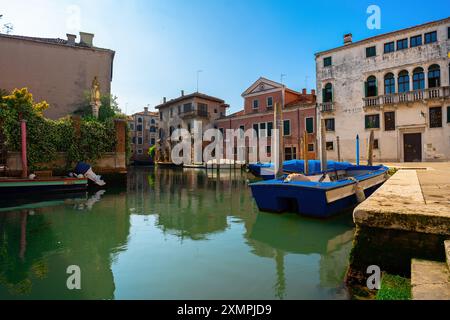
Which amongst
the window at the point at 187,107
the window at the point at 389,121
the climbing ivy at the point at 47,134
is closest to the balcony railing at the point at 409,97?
the window at the point at 389,121

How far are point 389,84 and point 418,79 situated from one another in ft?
6.17

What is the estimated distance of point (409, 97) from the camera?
20062 millimetres

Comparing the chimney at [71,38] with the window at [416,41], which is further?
the window at [416,41]

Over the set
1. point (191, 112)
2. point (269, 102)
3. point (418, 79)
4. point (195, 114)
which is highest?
point (191, 112)

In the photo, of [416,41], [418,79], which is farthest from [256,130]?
[416,41]

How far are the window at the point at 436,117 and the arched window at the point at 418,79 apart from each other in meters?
1.88

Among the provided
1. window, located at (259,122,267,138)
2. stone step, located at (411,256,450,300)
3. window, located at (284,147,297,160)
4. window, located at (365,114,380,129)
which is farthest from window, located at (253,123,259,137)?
stone step, located at (411,256,450,300)

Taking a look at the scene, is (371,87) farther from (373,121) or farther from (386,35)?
(386,35)

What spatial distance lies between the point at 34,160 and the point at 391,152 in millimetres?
23158

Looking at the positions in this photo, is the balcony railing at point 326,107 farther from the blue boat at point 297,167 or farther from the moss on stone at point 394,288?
the moss on stone at point 394,288

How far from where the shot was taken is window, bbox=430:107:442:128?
1916cm

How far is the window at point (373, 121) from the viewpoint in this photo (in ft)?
71.4

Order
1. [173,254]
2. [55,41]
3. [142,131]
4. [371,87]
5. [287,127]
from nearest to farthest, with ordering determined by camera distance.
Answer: [173,254], [55,41], [371,87], [287,127], [142,131]

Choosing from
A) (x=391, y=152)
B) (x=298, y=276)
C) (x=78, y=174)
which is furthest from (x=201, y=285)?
(x=391, y=152)
